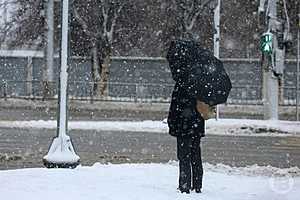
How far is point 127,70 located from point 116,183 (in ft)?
102

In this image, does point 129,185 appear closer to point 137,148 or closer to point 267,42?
point 137,148

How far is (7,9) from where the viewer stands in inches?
1474

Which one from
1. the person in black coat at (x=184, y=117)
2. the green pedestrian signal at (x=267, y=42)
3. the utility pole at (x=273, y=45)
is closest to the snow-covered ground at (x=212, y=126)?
the utility pole at (x=273, y=45)

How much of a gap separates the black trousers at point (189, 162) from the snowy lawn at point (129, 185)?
15 centimetres

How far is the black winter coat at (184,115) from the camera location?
321 inches

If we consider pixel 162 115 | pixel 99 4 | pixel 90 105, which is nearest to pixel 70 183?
pixel 162 115

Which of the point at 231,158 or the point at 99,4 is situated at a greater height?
the point at 99,4

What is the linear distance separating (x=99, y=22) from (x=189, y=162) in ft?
89.5

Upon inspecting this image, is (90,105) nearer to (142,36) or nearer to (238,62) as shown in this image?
(142,36)

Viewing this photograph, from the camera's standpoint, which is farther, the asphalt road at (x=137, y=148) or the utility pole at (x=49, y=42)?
the utility pole at (x=49, y=42)

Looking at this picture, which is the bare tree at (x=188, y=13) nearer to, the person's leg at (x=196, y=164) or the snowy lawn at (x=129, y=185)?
the snowy lawn at (x=129, y=185)

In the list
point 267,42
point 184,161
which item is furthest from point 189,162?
point 267,42

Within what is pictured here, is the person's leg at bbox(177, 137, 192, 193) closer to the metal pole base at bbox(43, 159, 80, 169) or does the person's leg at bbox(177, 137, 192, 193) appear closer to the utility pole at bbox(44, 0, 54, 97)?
the metal pole base at bbox(43, 159, 80, 169)

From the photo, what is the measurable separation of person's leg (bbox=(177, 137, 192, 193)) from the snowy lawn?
0.13m
